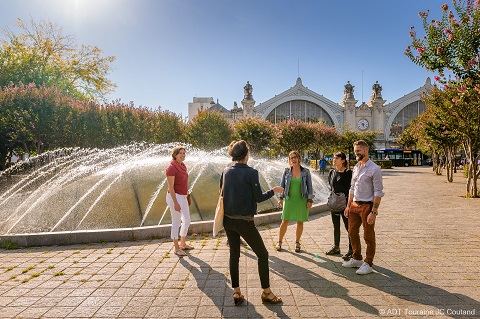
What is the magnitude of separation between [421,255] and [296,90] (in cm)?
8083

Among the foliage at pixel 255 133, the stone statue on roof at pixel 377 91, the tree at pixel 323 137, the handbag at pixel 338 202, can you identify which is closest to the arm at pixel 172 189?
the handbag at pixel 338 202

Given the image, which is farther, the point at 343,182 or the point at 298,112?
the point at 298,112

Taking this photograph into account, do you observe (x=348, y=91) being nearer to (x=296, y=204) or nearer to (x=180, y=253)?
(x=296, y=204)

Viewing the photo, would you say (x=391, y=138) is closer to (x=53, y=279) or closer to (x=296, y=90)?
(x=296, y=90)

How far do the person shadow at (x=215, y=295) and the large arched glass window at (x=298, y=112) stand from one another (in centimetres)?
7982

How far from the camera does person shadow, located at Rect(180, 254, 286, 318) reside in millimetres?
4234

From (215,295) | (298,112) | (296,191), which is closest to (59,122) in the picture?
(296,191)

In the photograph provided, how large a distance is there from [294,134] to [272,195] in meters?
46.7

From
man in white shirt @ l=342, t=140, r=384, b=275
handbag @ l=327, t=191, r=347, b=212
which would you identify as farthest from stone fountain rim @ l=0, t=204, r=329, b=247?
man in white shirt @ l=342, t=140, r=384, b=275

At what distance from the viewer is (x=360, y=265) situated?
598 cm

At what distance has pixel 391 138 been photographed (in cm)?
8731

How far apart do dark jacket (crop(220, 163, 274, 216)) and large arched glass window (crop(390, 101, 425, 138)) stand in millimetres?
90979

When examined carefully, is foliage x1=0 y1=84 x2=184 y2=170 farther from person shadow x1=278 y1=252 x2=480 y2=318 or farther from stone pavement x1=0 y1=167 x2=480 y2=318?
person shadow x1=278 y1=252 x2=480 y2=318

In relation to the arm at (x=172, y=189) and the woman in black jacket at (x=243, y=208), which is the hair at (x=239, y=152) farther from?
the arm at (x=172, y=189)
